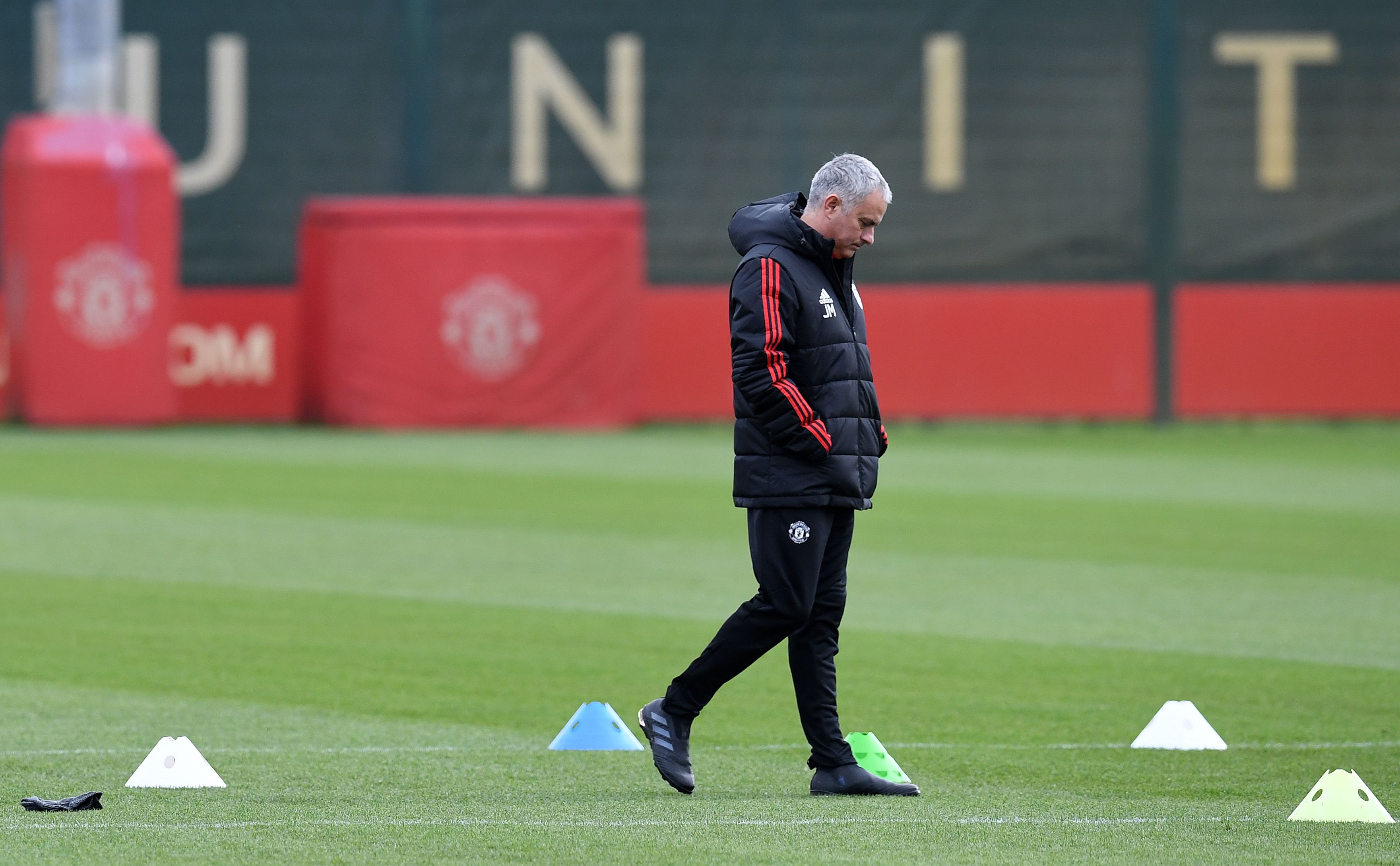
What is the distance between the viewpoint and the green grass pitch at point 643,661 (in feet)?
21.5

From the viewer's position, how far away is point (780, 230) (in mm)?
6984

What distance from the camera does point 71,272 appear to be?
80.1 ft

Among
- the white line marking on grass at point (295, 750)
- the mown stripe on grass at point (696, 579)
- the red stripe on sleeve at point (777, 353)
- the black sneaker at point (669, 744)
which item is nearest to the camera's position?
the red stripe on sleeve at point (777, 353)

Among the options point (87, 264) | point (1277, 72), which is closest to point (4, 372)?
point (87, 264)

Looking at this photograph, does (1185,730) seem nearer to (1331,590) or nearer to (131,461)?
(1331,590)

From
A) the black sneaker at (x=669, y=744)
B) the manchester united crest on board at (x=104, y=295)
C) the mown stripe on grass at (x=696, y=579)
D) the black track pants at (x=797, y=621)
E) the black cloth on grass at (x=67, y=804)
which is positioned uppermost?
the manchester united crest on board at (x=104, y=295)

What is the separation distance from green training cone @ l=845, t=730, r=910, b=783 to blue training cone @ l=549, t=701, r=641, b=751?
1.06 metres

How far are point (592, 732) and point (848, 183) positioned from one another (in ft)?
7.18

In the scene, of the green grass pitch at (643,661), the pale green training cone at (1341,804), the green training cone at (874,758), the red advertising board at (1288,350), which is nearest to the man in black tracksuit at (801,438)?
the green training cone at (874,758)

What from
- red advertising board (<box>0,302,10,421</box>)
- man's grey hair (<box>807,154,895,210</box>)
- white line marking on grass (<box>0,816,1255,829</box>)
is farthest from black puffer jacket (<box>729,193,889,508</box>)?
red advertising board (<box>0,302,10,421</box>)

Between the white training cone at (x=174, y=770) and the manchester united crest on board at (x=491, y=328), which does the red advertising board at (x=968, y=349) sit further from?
→ the white training cone at (x=174, y=770)

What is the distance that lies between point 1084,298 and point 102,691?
18.9 metres

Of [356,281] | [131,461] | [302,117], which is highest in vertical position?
[302,117]

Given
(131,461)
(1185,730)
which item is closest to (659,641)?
(1185,730)
